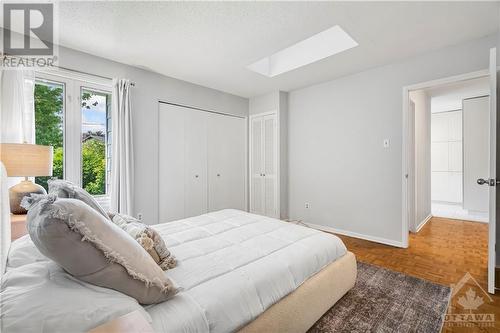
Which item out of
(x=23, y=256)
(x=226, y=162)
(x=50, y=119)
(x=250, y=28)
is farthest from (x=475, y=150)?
(x=50, y=119)

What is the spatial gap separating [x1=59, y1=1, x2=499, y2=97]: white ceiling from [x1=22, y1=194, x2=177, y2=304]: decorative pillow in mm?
1933

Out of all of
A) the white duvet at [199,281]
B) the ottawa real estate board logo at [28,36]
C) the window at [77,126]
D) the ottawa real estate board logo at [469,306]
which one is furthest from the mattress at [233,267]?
the ottawa real estate board logo at [28,36]

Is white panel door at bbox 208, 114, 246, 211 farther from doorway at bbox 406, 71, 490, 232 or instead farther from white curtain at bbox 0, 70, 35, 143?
doorway at bbox 406, 71, 490, 232

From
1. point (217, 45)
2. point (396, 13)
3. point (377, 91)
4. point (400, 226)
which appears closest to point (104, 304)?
point (217, 45)

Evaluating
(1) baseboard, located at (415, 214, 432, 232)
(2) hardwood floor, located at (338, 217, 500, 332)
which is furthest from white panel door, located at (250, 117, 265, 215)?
(1) baseboard, located at (415, 214, 432, 232)

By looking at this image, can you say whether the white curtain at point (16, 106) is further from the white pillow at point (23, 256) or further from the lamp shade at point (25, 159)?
the white pillow at point (23, 256)

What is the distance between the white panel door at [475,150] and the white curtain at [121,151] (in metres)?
6.67

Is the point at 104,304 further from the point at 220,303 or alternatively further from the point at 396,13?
the point at 396,13

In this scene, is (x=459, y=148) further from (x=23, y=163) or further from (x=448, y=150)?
(x=23, y=163)

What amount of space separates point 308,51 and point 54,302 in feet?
11.5

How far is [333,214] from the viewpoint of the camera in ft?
12.9

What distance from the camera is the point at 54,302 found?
2.54 ft

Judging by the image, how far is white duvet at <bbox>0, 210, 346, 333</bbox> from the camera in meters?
0.76

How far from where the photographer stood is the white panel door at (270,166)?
451 cm
